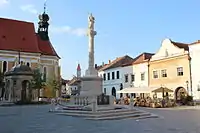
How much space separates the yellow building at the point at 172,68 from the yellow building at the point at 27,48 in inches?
910

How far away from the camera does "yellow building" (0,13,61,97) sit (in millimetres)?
57500

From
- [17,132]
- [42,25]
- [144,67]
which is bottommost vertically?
[17,132]

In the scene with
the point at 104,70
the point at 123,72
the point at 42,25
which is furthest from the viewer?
the point at 42,25

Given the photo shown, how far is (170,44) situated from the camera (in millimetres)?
41375

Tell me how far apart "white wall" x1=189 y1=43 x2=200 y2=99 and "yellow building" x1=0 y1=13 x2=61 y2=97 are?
98.2ft

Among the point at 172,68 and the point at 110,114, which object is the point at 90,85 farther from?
the point at 172,68

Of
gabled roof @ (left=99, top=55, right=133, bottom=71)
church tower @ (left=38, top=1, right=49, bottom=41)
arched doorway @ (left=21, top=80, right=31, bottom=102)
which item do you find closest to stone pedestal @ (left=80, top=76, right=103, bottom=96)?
arched doorway @ (left=21, top=80, right=31, bottom=102)

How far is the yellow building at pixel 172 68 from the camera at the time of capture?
126 ft

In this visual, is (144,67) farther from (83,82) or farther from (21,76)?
(83,82)

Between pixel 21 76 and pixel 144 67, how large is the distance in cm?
1924

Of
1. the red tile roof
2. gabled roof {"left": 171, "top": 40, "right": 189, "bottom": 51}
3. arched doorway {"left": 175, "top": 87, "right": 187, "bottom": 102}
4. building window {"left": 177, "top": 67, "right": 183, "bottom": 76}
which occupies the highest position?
the red tile roof

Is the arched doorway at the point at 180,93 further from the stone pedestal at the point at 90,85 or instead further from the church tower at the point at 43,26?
the church tower at the point at 43,26

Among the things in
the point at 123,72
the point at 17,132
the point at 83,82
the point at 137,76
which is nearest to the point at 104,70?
the point at 123,72

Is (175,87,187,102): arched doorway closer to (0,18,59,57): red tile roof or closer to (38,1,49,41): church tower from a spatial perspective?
(0,18,59,57): red tile roof
